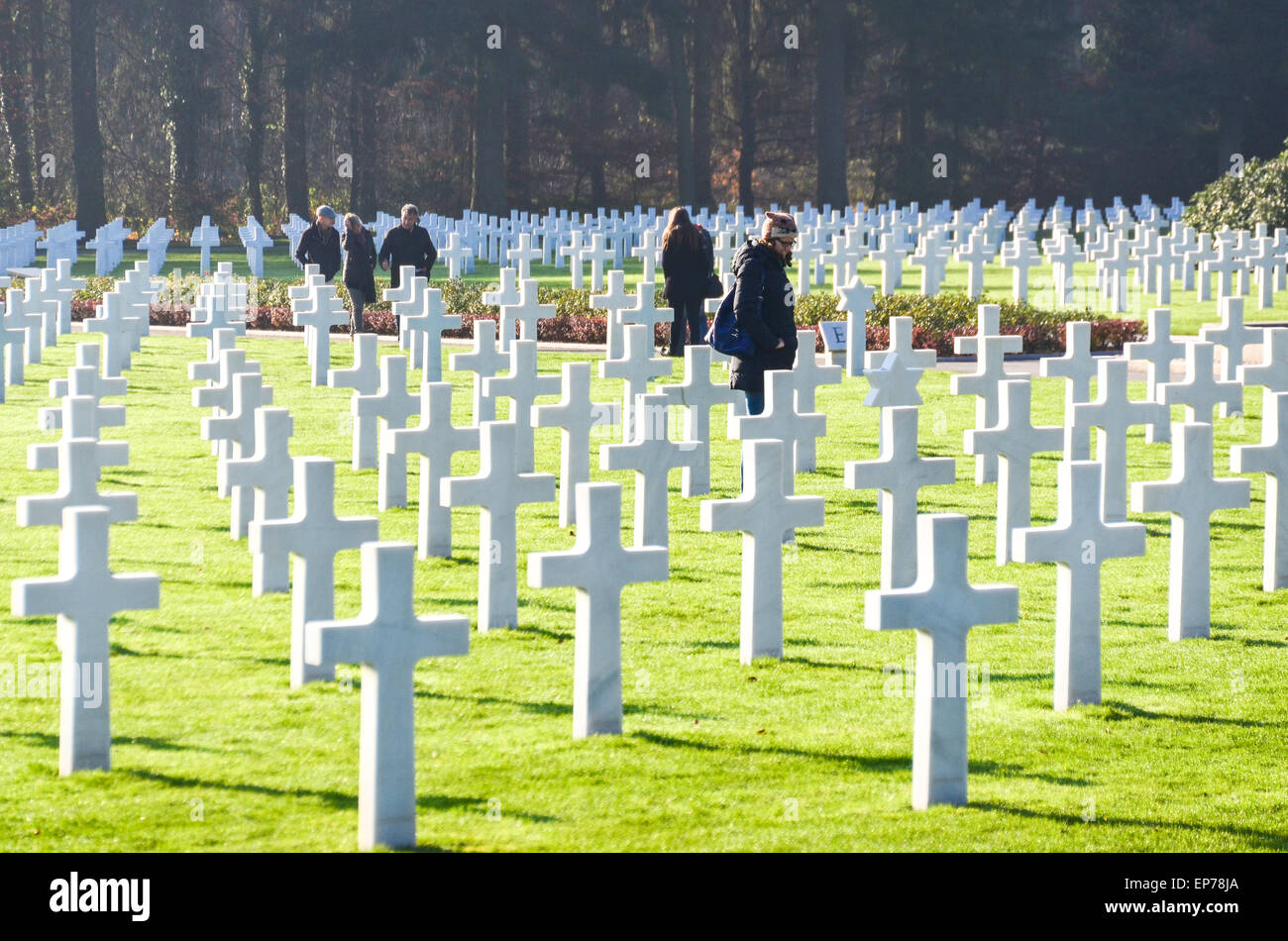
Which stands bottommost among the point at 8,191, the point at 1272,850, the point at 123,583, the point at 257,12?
the point at 1272,850

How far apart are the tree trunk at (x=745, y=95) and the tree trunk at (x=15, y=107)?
755 inches

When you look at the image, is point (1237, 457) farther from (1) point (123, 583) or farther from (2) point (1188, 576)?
(1) point (123, 583)

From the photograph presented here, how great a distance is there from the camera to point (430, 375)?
15609mm

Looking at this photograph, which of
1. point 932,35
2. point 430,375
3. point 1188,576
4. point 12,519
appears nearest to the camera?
point 1188,576

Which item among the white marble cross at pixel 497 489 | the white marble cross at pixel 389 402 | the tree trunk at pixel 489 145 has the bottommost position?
the white marble cross at pixel 497 489

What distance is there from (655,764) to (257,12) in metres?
44.6

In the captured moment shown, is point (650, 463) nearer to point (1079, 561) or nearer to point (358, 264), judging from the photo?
point (1079, 561)

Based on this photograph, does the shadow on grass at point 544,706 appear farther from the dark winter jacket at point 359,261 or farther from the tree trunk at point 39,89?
the tree trunk at point 39,89

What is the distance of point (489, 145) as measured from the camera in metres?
45.7

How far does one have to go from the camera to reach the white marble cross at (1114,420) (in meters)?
9.60

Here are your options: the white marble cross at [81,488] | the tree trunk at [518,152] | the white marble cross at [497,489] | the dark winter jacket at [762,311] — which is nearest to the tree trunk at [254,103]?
the tree trunk at [518,152]

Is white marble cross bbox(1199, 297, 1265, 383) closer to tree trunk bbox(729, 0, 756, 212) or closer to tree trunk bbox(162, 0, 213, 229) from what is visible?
tree trunk bbox(162, 0, 213, 229)

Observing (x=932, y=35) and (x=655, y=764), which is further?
(x=932, y=35)
